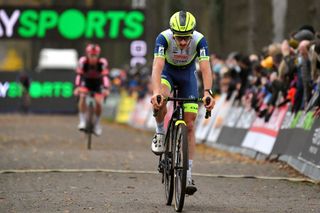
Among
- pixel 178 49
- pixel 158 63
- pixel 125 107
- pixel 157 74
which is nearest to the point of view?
pixel 157 74

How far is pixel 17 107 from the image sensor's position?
49.9 m

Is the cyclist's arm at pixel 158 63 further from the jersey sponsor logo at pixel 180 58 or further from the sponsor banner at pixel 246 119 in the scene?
the sponsor banner at pixel 246 119

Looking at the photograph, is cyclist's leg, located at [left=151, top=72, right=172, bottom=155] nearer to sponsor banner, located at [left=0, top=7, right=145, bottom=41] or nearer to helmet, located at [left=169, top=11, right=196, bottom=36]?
helmet, located at [left=169, top=11, right=196, bottom=36]

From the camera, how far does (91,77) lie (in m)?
22.8

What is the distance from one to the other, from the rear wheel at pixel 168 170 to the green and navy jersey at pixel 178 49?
2.59 feet

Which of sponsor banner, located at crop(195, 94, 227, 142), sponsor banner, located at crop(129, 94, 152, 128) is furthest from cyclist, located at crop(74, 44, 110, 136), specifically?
sponsor banner, located at crop(129, 94, 152, 128)

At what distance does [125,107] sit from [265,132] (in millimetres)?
23598

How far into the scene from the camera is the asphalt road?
11.9 metres

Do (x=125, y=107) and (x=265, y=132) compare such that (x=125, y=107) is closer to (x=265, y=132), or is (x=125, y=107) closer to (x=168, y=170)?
(x=265, y=132)

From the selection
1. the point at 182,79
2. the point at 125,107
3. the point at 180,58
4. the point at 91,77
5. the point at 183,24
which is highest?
the point at 183,24

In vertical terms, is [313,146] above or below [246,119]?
above

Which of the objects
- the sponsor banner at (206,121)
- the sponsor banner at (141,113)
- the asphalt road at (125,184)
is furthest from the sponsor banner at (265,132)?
the sponsor banner at (141,113)

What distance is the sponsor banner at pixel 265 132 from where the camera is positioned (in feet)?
61.9

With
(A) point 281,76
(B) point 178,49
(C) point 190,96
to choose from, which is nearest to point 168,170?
(C) point 190,96
